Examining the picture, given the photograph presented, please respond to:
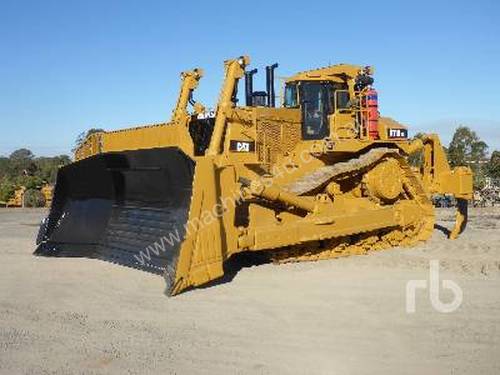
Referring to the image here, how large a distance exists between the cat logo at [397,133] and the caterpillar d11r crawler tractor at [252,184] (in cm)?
3

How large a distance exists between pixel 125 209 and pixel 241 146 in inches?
81.1

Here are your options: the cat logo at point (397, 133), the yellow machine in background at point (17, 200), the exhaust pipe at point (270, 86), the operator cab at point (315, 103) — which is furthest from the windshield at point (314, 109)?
the yellow machine in background at point (17, 200)

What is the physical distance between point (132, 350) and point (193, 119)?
18.4ft

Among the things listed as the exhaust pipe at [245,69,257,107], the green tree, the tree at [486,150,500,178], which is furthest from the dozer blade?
the tree at [486,150,500,178]

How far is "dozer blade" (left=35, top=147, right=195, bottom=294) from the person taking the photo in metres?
7.34

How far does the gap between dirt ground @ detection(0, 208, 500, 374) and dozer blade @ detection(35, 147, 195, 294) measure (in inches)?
15.3

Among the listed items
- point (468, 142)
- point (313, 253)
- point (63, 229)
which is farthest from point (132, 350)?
point (468, 142)

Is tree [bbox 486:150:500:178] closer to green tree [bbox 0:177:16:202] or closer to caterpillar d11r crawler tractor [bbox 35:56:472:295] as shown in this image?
caterpillar d11r crawler tractor [bbox 35:56:472:295]

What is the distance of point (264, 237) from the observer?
7.46 meters

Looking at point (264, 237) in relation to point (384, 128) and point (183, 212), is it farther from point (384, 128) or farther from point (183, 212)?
point (384, 128)

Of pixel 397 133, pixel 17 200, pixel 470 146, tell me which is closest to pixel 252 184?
pixel 397 133

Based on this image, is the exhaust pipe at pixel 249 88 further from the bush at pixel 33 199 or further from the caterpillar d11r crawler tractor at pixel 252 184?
the bush at pixel 33 199

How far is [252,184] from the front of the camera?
7273mm

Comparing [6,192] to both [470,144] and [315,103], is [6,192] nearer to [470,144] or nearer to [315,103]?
[315,103]
